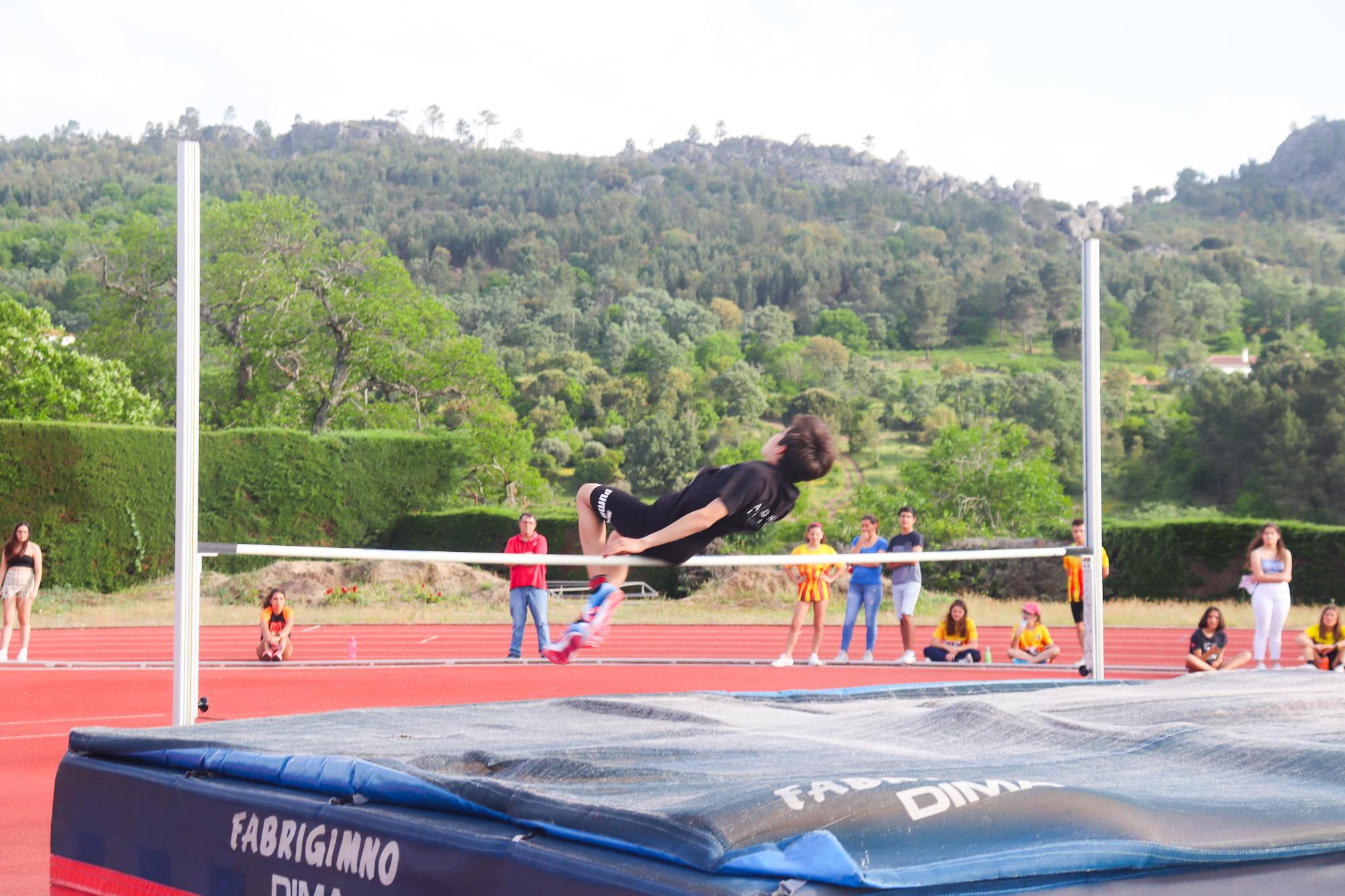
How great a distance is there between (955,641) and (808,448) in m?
5.30

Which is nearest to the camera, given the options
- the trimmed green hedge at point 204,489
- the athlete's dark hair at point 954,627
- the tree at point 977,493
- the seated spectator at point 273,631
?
the seated spectator at point 273,631

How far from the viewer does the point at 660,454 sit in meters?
26.0

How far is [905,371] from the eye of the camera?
42.9 metres

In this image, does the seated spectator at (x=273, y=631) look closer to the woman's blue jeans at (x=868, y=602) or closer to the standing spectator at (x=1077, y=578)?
the woman's blue jeans at (x=868, y=602)

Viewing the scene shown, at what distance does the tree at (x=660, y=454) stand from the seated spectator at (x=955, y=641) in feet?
56.9

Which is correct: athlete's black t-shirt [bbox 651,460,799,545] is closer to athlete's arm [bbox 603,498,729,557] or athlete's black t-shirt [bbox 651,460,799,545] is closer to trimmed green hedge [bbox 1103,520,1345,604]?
athlete's arm [bbox 603,498,729,557]

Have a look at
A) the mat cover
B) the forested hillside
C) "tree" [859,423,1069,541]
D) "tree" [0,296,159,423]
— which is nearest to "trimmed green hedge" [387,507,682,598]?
the forested hillside

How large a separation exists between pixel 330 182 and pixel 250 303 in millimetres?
44338

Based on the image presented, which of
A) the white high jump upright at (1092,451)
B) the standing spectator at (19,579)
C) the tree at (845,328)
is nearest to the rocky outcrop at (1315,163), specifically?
the tree at (845,328)

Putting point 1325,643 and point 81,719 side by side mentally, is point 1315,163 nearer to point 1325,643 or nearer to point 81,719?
point 1325,643

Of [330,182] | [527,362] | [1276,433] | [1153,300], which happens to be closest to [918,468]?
[1276,433]

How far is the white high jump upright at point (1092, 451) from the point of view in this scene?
482cm

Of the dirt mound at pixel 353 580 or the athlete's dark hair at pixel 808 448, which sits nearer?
the athlete's dark hair at pixel 808 448

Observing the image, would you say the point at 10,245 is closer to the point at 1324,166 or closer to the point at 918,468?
the point at 918,468
